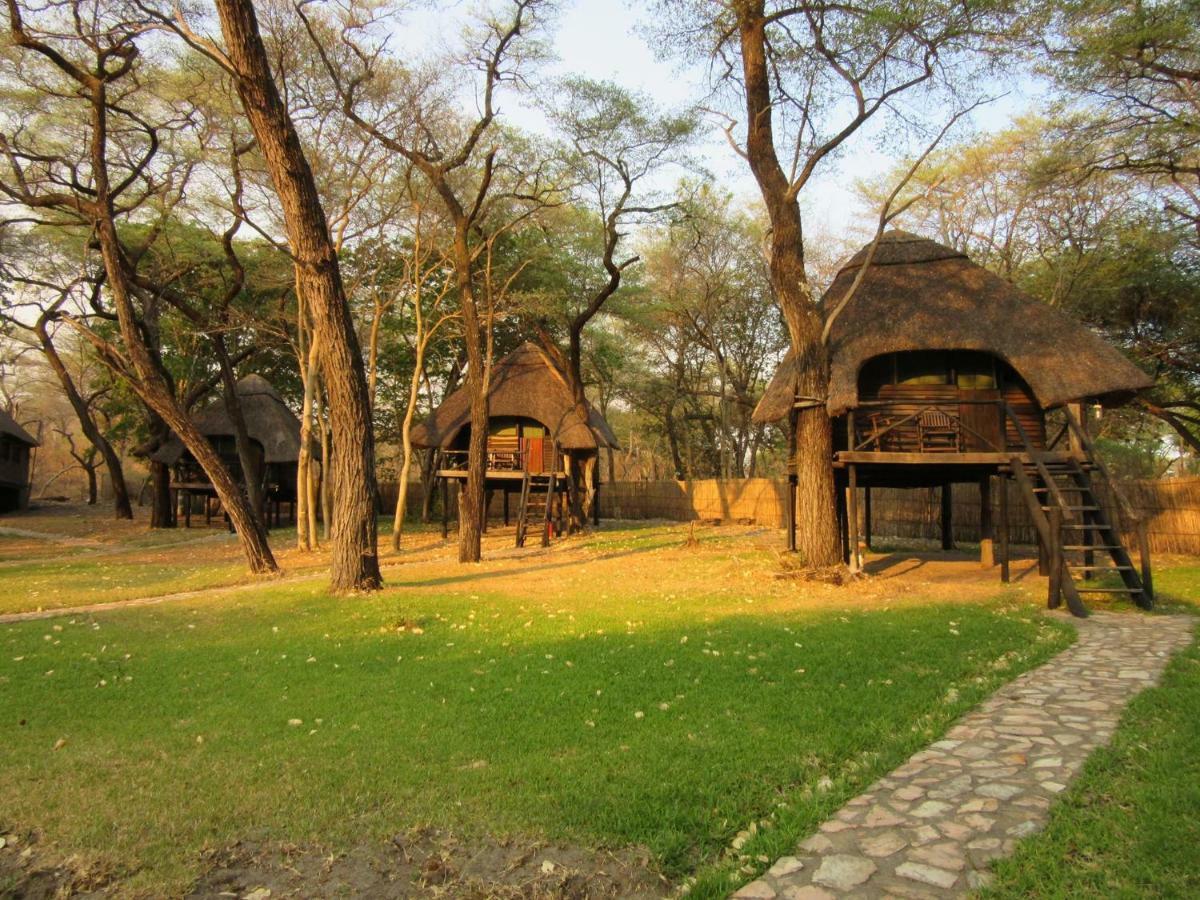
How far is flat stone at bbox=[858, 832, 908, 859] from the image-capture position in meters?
3.27

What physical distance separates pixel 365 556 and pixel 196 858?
7.15 meters

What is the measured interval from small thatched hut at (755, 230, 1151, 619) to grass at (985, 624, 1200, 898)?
7925 millimetres

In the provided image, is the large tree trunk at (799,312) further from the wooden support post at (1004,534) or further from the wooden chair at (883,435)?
the wooden support post at (1004,534)

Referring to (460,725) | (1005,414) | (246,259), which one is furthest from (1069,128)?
(246,259)

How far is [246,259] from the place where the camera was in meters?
26.0

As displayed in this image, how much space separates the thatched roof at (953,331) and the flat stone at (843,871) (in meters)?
9.13

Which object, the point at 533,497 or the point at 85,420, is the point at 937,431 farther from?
the point at 85,420

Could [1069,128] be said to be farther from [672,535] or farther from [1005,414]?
[672,535]

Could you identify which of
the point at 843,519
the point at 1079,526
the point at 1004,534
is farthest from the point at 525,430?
the point at 1079,526

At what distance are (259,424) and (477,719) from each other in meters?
26.4

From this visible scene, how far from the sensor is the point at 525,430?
2367 cm

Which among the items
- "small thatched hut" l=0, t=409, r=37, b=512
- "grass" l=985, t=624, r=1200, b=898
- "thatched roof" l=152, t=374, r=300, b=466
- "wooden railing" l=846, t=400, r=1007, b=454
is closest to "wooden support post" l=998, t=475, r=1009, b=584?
"wooden railing" l=846, t=400, r=1007, b=454

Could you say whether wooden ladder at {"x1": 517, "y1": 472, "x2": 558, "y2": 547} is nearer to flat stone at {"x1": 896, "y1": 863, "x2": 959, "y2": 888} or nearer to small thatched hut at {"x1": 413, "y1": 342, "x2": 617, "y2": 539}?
small thatched hut at {"x1": 413, "y1": 342, "x2": 617, "y2": 539}

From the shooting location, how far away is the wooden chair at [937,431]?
1291 cm
